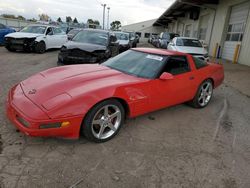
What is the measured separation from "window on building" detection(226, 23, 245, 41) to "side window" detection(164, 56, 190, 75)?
34.3ft

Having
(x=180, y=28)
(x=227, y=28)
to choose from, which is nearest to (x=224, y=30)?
(x=227, y=28)

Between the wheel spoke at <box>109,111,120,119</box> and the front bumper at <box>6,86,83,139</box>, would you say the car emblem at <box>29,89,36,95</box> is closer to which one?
the front bumper at <box>6,86,83,139</box>

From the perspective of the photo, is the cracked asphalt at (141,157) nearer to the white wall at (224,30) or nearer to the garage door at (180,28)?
the white wall at (224,30)

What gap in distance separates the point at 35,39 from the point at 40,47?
534 mm

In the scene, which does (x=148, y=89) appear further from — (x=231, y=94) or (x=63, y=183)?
(x=231, y=94)

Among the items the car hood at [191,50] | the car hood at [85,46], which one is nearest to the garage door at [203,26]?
the car hood at [191,50]

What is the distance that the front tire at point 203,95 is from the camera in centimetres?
455

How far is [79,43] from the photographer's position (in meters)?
8.05

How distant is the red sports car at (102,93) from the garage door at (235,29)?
1027cm

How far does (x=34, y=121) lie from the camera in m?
2.49

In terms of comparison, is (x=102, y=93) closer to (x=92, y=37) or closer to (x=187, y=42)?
(x=92, y=37)

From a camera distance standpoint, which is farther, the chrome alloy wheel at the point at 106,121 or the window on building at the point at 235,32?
the window on building at the point at 235,32

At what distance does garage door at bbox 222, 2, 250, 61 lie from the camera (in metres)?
12.4

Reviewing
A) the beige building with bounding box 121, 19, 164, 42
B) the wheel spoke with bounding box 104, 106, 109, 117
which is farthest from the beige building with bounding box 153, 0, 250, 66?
the beige building with bounding box 121, 19, 164, 42
